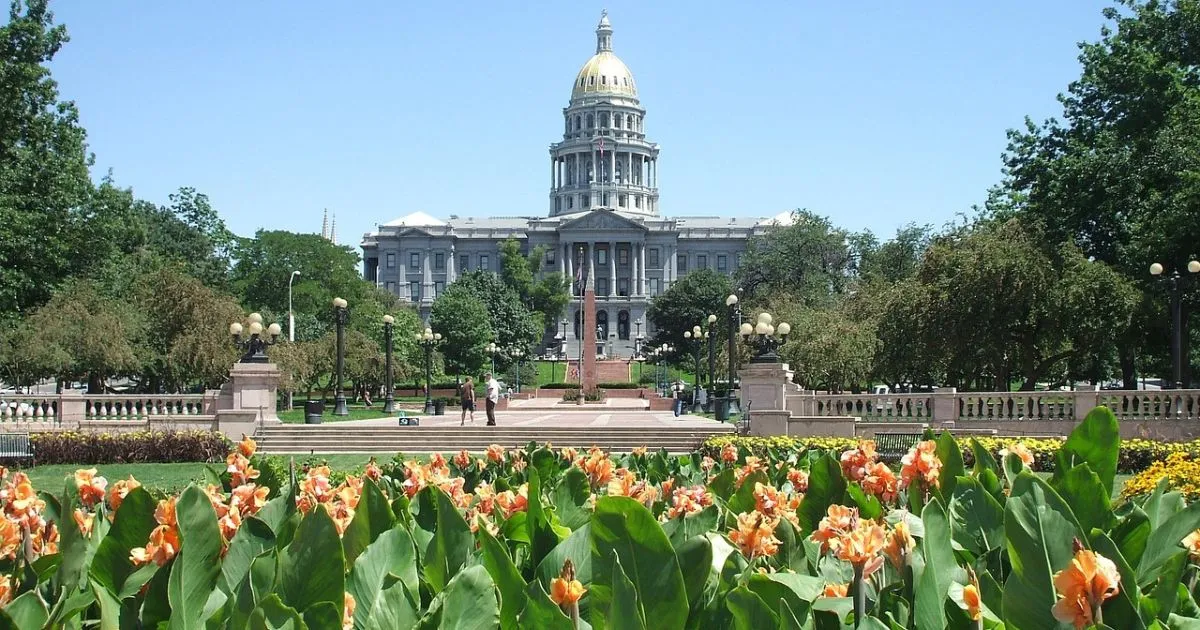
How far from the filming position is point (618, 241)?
14750cm

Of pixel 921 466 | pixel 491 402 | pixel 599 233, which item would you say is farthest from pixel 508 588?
pixel 599 233

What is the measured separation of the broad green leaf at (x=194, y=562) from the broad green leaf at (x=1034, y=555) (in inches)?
81.2

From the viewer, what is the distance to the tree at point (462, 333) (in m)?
83.4

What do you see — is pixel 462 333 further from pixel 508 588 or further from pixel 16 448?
pixel 508 588

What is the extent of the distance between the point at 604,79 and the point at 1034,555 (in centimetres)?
16080

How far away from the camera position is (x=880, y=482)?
16.8 ft

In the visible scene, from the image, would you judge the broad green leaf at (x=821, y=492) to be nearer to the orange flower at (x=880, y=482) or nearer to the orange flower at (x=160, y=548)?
the orange flower at (x=880, y=482)

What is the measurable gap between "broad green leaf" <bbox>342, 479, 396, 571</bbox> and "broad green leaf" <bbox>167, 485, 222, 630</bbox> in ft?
1.80

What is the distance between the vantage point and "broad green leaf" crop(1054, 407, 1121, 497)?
449 cm

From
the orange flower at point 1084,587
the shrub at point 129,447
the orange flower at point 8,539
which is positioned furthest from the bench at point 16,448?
the orange flower at point 1084,587

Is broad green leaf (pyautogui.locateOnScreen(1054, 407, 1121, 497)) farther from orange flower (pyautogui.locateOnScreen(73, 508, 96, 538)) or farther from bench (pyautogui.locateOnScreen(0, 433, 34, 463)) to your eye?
bench (pyautogui.locateOnScreen(0, 433, 34, 463))

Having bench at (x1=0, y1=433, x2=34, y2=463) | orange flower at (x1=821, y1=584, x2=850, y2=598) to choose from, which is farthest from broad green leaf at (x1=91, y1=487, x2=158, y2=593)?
bench at (x1=0, y1=433, x2=34, y2=463)

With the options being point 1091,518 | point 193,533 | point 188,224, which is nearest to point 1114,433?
point 1091,518

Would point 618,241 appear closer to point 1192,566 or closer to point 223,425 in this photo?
point 223,425
